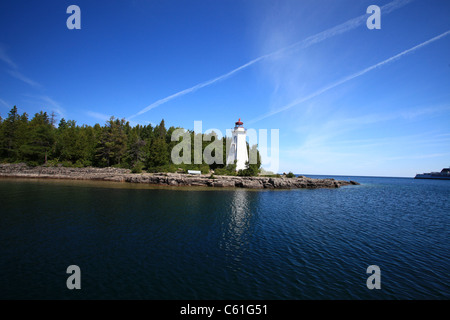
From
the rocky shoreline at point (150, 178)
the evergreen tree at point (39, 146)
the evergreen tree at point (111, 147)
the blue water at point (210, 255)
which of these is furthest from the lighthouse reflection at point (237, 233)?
the evergreen tree at point (39, 146)

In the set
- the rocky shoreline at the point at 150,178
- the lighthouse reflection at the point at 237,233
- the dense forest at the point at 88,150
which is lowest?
the lighthouse reflection at the point at 237,233

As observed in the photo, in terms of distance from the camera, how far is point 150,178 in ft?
194

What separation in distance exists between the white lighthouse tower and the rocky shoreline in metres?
11.2

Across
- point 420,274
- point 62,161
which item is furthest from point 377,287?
point 62,161

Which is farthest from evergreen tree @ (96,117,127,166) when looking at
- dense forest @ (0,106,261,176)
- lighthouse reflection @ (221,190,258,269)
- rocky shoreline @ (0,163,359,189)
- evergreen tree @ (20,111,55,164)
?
lighthouse reflection @ (221,190,258,269)

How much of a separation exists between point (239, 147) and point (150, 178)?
33.6m

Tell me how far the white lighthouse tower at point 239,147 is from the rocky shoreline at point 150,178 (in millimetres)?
11171

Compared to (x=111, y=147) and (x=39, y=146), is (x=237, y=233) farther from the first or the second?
(x=39, y=146)

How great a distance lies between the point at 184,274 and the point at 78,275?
583 centimetres

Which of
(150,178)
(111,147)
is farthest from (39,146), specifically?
(150,178)

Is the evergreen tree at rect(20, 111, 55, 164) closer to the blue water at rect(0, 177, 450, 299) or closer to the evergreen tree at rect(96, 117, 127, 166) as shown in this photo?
the evergreen tree at rect(96, 117, 127, 166)

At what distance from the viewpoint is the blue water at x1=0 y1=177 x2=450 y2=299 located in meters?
9.74

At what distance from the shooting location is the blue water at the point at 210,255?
32.0 feet

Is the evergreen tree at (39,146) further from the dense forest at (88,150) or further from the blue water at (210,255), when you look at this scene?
the blue water at (210,255)
